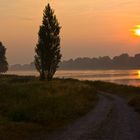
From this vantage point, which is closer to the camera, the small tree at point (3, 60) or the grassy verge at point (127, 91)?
the grassy verge at point (127, 91)

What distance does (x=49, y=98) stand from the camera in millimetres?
33844

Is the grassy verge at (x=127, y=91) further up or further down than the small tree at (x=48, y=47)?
further down

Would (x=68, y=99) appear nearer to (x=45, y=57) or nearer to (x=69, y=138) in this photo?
(x=69, y=138)

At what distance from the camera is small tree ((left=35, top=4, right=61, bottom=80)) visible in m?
68.9

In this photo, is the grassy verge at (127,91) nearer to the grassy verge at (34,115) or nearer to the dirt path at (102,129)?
the dirt path at (102,129)

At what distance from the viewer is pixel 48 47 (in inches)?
2753

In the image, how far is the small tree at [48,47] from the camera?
6894 cm

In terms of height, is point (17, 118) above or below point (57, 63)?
below

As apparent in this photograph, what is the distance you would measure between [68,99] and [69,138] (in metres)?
16.7

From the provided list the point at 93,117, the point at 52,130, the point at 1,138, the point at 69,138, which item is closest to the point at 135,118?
the point at 93,117

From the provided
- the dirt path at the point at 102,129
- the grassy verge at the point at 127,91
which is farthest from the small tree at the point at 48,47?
the dirt path at the point at 102,129

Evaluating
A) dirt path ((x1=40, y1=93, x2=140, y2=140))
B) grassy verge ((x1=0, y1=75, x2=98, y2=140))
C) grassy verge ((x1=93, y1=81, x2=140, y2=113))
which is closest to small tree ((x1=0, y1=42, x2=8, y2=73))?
grassy verge ((x1=93, y1=81, x2=140, y2=113))

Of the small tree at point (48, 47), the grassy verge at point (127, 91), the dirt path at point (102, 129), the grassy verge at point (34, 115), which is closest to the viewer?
the dirt path at point (102, 129)

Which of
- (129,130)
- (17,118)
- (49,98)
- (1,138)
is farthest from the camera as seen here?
(49,98)
